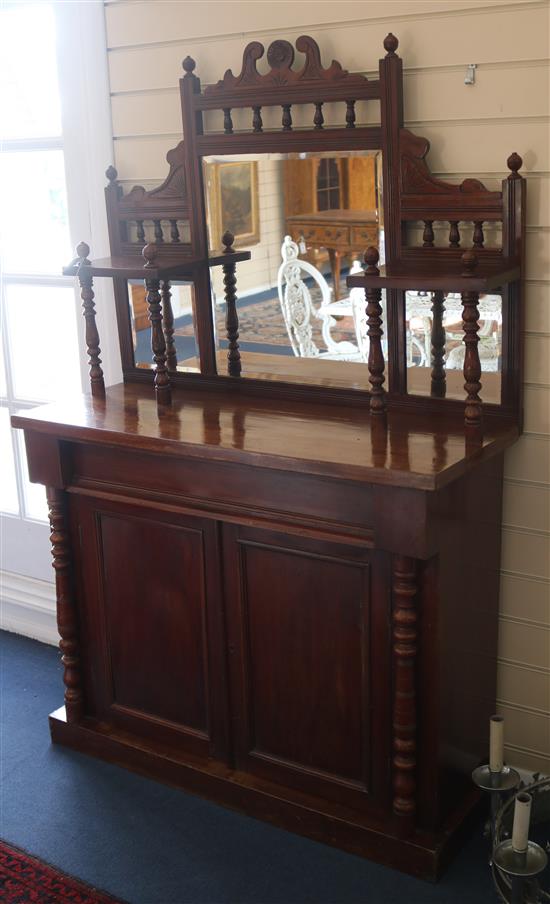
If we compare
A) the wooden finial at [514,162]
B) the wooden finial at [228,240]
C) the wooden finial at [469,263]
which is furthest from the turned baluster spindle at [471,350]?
the wooden finial at [228,240]

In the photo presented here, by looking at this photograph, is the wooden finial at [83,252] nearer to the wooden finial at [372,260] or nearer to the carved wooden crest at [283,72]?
the carved wooden crest at [283,72]

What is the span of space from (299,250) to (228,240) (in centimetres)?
24

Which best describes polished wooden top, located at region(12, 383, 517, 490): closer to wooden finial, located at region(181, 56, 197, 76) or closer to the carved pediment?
the carved pediment

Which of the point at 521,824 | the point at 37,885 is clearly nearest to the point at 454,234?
the point at 521,824

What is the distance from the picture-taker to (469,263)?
2281 millimetres

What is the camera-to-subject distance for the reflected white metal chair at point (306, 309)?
2.74 metres

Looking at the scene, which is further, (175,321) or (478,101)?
(175,321)

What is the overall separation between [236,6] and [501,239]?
0.96 meters

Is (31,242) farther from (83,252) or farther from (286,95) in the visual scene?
(286,95)

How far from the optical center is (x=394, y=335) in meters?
2.66

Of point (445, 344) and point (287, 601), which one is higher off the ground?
point (445, 344)

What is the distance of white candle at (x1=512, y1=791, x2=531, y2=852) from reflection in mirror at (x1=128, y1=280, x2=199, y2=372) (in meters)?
1.49

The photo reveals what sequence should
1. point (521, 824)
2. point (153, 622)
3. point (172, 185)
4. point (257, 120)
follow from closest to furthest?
point (521, 824) < point (257, 120) < point (153, 622) < point (172, 185)

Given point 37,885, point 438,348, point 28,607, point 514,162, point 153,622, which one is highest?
point 514,162
